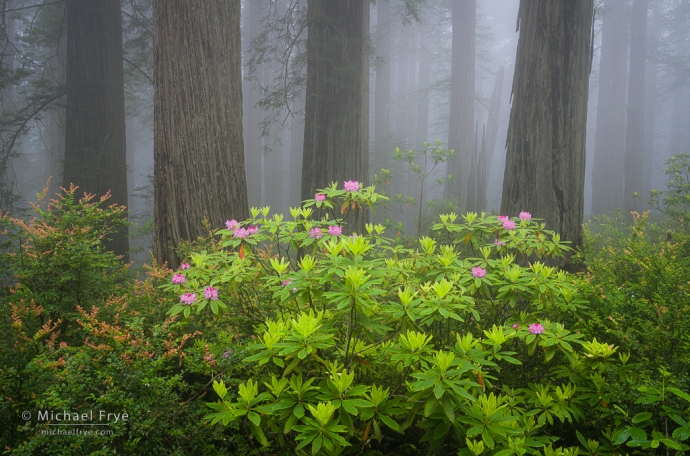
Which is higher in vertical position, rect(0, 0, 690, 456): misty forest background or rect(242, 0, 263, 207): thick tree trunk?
rect(242, 0, 263, 207): thick tree trunk

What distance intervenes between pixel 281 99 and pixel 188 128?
373 cm

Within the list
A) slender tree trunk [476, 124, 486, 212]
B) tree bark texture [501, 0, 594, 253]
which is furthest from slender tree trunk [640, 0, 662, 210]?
tree bark texture [501, 0, 594, 253]

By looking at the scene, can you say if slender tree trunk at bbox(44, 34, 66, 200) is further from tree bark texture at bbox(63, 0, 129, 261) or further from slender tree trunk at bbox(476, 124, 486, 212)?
slender tree trunk at bbox(476, 124, 486, 212)

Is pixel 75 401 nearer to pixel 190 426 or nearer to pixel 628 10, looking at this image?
pixel 190 426

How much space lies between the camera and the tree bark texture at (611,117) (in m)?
19.2

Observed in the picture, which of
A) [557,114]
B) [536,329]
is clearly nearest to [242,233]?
[536,329]

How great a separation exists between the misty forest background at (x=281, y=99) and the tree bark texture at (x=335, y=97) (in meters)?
0.10

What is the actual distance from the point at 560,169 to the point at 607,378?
125 inches

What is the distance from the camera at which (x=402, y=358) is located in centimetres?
181

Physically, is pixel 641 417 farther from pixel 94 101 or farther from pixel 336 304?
pixel 94 101

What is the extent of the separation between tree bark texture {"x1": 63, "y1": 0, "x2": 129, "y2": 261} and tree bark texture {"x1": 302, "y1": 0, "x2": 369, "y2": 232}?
380cm

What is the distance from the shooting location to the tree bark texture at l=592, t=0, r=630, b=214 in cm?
1922

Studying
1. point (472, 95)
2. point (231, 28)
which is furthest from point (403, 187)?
point (231, 28)

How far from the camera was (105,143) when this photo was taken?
7492 mm
